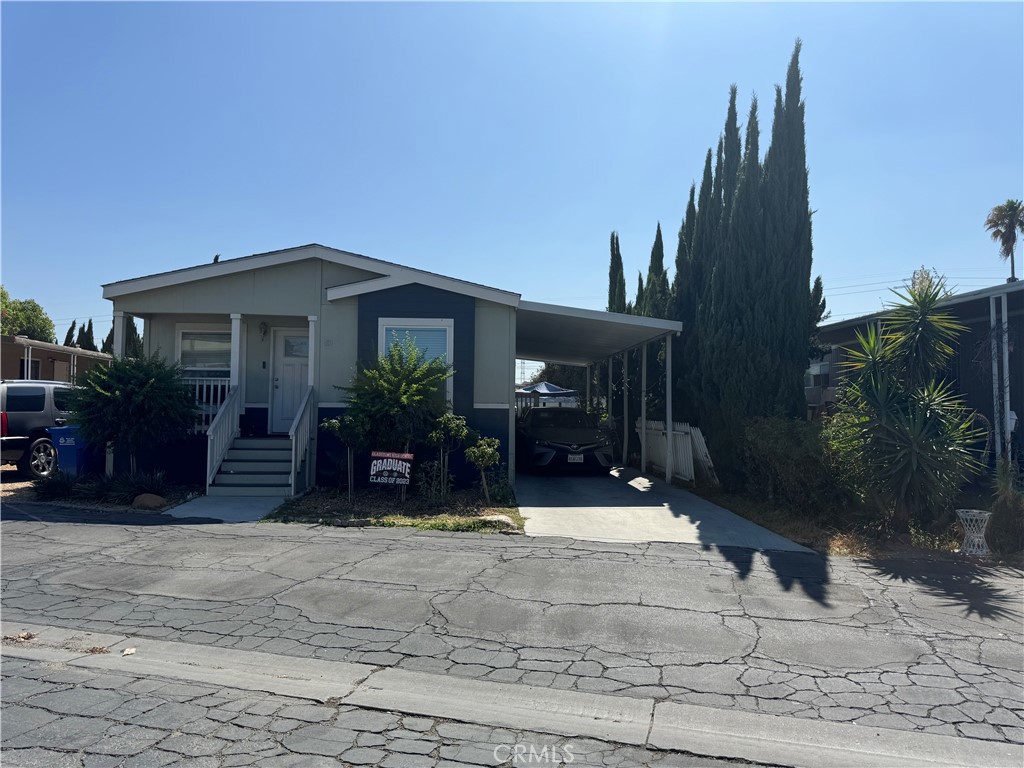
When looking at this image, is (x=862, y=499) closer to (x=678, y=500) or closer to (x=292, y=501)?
(x=678, y=500)

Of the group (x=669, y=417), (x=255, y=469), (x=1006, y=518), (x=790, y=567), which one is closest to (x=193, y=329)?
(x=255, y=469)

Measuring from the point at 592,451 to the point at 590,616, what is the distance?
8.87m

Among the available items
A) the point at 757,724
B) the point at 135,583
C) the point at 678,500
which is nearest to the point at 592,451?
the point at 678,500

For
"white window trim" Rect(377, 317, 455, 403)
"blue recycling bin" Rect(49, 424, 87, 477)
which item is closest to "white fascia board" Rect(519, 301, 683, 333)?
"white window trim" Rect(377, 317, 455, 403)

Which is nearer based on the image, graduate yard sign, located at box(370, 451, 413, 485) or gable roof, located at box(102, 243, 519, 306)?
graduate yard sign, located at box(370, 451, 413, 485)

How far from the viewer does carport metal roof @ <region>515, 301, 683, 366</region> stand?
12758 millimetres

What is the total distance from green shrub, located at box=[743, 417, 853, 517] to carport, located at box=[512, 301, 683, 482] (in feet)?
10.3

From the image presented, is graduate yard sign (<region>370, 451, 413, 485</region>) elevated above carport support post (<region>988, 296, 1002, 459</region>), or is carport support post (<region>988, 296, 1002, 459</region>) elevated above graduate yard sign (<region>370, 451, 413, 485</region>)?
carport support post (<region>988, 296, 1002, 459</region>)

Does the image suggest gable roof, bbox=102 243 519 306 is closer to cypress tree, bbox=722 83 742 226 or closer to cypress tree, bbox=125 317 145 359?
cypress tree, bbox=125 317 145 359

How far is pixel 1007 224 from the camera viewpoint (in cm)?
3303

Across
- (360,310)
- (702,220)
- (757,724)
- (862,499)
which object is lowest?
(757,724)

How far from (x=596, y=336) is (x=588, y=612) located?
33.4 feet

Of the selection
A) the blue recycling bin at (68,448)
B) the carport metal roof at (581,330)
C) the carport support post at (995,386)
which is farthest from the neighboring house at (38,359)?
the carport support post at (995,386)

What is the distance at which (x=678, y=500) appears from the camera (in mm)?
11852
